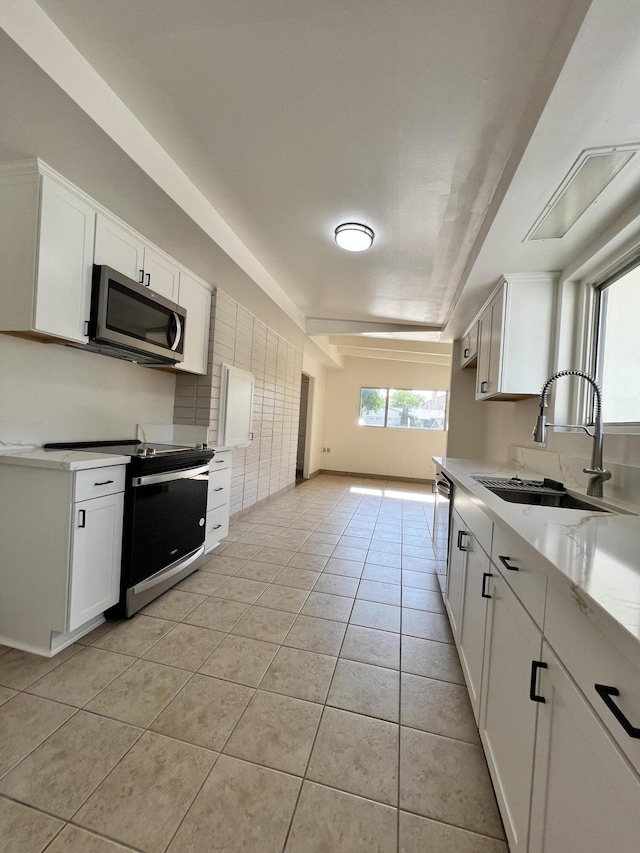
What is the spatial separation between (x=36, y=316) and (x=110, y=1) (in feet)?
4.11

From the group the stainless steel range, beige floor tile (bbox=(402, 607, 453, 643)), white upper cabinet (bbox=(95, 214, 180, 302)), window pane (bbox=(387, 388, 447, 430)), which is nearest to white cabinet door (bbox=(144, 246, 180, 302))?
white upper cabinet (bbox=(95, 214, 180, 302))

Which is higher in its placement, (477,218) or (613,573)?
(477,218)

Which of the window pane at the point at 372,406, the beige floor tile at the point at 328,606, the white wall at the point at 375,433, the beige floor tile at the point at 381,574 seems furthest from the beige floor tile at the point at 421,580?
the window pane at the point at 372,406

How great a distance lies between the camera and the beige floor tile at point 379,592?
8.34 feet

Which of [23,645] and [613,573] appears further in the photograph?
[23,645]

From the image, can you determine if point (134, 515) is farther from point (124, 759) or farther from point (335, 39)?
point (335, 39)

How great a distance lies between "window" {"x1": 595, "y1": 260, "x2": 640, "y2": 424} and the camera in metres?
1.91

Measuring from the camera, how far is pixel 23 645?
180cm

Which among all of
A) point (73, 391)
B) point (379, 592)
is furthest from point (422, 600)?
point (73, 391)

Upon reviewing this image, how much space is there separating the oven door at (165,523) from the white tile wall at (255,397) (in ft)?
3.14

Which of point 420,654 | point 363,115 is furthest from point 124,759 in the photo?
point 363,115

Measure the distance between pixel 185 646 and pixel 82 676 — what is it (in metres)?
0.44

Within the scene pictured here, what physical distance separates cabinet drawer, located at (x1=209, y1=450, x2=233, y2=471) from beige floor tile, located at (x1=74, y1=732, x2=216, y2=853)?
178 centimetres

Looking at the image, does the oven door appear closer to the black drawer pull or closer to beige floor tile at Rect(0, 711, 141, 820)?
beige floor tile at Rect(0, 711, 141, 820)
